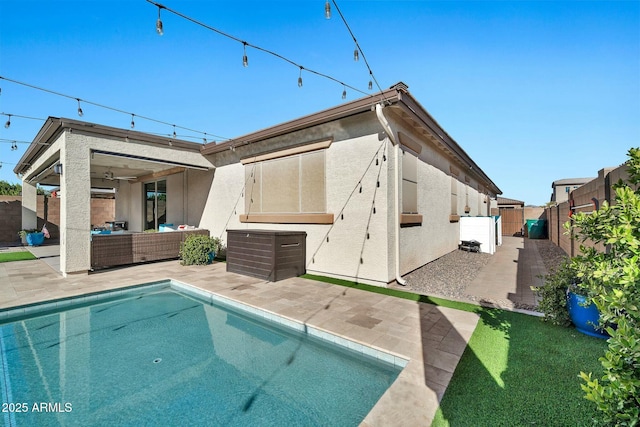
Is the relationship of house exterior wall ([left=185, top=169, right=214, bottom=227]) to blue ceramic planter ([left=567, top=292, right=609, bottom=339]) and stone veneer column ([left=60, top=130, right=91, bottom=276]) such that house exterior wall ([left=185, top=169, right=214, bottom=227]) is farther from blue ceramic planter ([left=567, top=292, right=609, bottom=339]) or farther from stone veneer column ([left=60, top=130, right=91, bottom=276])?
blue ceramic planter ([left=567, top=292, right=609, bottom=339])

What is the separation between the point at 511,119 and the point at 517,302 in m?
11.0

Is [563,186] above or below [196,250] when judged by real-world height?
above

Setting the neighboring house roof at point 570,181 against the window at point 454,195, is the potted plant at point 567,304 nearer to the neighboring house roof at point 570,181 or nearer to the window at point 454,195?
the window at point 454,195

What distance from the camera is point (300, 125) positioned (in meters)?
7.43

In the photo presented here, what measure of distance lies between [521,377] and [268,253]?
545cm

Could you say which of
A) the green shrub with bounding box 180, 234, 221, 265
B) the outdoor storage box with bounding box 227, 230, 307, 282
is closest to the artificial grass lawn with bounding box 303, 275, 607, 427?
the outdoor storage box with bounding box 227, 230, 307, 282

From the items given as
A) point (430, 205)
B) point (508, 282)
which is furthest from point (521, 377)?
point (430, 205)

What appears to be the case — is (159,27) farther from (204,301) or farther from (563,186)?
(563,186)

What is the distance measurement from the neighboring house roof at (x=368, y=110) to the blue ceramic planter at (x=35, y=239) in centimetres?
1181

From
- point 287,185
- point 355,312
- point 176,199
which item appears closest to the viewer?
point 355,312

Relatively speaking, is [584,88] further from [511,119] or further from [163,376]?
[163,376]

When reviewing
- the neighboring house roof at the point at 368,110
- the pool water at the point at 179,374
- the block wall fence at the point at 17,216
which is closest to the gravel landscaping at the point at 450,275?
the pool water at the point at 179,374

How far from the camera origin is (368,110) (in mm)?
6184

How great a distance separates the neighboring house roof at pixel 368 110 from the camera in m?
Answer: 5.87
